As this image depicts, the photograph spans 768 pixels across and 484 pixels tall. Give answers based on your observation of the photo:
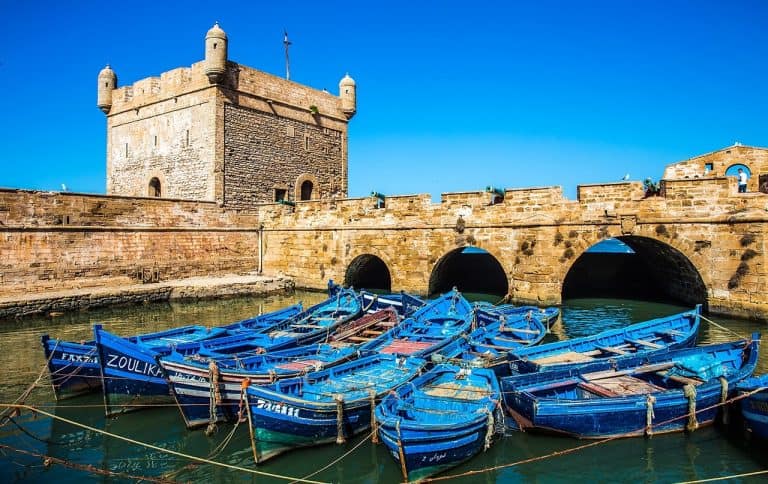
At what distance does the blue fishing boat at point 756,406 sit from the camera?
264 inches

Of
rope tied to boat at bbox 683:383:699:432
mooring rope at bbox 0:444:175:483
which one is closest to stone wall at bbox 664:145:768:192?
rope tied to boat at bbox 683:383:699:432

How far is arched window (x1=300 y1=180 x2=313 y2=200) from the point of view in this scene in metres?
27.6

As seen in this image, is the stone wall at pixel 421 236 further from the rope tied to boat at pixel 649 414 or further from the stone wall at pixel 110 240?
the rope tied to boat at pixel 649 414

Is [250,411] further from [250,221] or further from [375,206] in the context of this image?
[250,221]

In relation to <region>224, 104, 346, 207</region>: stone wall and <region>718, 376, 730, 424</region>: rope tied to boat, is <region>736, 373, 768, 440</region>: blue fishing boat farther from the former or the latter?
<region>224, 104, 346, 207</region>: stone wall

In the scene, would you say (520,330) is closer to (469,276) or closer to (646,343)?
(646,343)

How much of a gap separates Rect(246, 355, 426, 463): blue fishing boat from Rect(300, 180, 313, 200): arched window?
66.4ft

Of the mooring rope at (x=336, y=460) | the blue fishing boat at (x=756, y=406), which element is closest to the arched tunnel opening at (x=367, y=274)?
the mooring rope at (x=336, y=460)

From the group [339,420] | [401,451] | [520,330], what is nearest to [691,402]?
[401,451]

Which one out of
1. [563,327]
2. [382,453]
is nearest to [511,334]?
[563,327]

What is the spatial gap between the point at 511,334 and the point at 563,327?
10.8ft

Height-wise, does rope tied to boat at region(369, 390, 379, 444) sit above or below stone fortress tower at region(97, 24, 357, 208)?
below

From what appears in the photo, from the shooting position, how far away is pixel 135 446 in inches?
278

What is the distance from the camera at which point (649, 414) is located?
6988 mm
